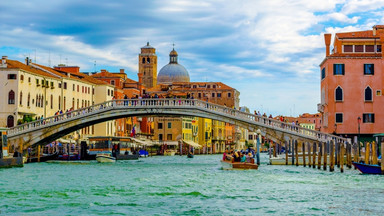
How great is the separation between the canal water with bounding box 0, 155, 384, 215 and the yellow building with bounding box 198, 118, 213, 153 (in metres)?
51.5

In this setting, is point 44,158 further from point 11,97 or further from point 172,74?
point 172,74

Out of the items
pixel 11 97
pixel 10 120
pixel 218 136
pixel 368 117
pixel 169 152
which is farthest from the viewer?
pixel 218 136

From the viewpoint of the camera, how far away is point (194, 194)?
59.5 ft

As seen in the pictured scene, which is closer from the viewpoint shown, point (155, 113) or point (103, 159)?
point (155, 113)

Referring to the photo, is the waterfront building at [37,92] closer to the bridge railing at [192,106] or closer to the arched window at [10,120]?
the arched window at [10,120]

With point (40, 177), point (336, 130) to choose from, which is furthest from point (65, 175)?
point (336, 130)

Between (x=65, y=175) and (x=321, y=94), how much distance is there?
18.9 meters

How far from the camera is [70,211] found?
49.0 ft

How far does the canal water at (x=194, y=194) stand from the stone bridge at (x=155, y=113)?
286 inches

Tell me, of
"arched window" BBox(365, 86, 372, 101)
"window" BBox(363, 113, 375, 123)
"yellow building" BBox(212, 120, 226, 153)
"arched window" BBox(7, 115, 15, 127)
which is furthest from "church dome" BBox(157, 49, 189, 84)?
"window" BBox(363, 113, 375, 123)

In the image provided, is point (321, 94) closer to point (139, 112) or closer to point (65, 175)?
point (139, 112)

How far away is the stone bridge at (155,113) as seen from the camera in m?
32.5

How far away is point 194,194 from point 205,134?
59898mm

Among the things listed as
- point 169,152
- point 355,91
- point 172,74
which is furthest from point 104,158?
point 172,74
